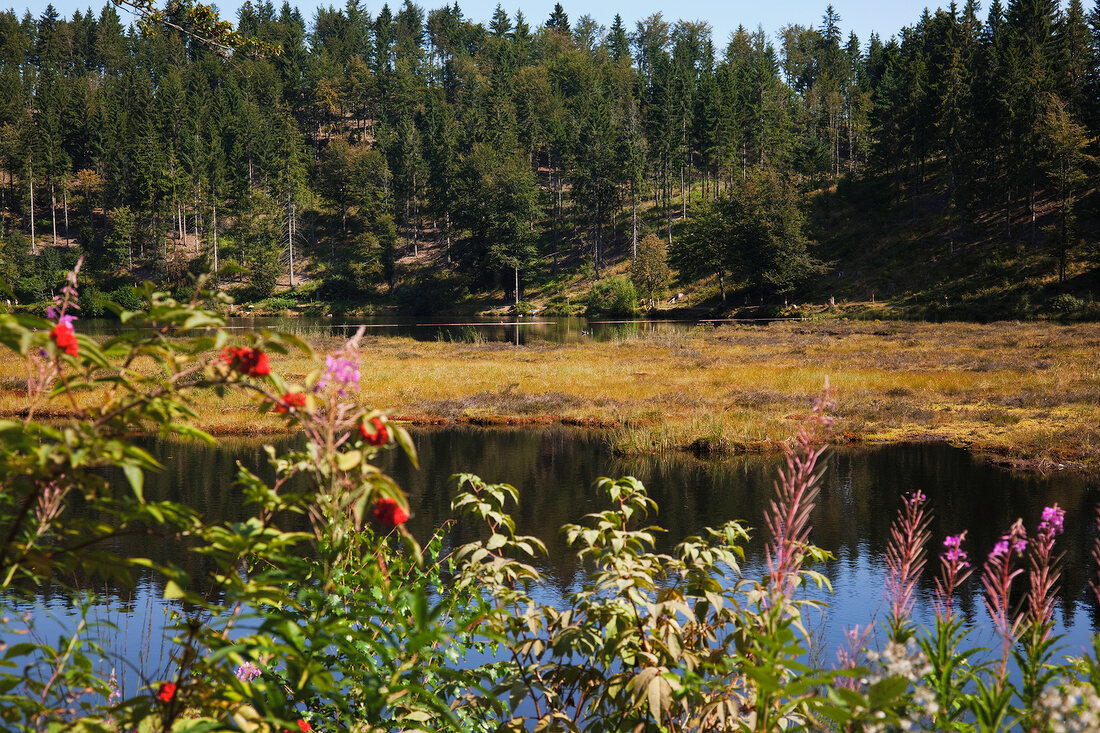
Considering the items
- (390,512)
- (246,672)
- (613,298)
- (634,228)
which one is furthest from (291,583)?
(634,228)

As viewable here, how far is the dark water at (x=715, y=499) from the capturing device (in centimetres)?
1066

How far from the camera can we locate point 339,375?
254 cm

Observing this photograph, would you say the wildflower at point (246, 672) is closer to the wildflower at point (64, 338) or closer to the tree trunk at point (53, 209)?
the wildflower at point (64, 338)

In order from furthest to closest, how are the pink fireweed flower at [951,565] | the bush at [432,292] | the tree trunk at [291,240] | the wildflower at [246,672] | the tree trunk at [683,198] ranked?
the tree trunk at [291,240] → the tree trunk at [683,198] → the bush at [432,292] → the wildflower at [246,672] → the pink fireweed flower at [951,565]

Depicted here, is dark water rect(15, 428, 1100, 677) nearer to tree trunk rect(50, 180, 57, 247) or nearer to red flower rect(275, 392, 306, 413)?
red flower rect(275, 392, 306, 413)

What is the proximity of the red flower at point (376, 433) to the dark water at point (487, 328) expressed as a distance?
45.6 m

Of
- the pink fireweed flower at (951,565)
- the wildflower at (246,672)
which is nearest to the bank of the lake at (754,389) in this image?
the wildflower at (246,672)

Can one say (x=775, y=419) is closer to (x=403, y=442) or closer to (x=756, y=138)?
(x=403, y=442)

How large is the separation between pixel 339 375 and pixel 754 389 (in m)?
28.5

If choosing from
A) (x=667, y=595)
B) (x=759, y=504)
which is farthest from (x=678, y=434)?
(x=667, y=595)

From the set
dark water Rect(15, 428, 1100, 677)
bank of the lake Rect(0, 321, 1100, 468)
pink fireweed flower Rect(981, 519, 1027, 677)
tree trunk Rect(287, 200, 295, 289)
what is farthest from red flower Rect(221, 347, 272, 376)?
tree trunk Rect(287, 200, 295, 289)

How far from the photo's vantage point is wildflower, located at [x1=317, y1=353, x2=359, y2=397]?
254cm

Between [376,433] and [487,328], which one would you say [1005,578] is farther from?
[487,328]

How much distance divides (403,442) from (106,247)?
11498 centimetres
